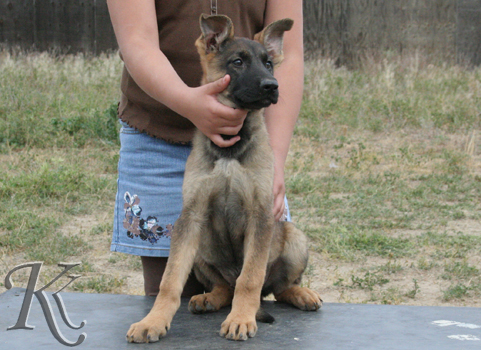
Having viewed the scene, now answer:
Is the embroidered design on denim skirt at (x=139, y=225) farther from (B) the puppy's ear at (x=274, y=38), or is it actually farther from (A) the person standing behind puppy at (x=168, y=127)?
(B) the puppy's ear at (x=274, y=38)

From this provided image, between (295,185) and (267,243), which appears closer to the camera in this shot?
(267,243)

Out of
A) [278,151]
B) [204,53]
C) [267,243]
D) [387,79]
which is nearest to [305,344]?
[267,243]

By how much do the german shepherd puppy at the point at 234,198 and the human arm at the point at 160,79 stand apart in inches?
5.1

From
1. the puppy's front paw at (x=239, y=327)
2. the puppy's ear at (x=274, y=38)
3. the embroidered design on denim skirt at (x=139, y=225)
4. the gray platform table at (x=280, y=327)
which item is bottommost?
the gray platform table at (x=280, y=327)

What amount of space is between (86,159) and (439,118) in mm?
5315

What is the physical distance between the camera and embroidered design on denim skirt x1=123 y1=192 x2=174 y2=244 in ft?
9.71

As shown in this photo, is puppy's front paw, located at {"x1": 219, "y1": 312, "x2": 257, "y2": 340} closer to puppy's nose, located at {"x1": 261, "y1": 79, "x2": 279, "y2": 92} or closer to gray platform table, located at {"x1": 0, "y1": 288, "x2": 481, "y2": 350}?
gray platform table, located at {"x1": 0, "y1": 288, "x2": 481, "y2": 350}

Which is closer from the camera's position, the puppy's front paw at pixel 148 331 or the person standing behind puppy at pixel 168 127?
the puppy's front paw at pixel 148 331

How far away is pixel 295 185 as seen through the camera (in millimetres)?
7188

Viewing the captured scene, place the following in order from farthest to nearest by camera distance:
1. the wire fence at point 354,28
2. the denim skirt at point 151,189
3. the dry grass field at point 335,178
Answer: the wire fence at point 354,28 < the dry grass field at point 335,178 < the denim skirt at point 151,189

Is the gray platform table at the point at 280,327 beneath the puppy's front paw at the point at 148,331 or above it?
beneath

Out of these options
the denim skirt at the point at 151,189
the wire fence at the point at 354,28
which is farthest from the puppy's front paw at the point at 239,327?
the wire fence at the point at 354,28

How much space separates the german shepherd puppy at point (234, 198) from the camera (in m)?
2.34

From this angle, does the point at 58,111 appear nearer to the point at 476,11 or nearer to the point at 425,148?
the point at 425,148
